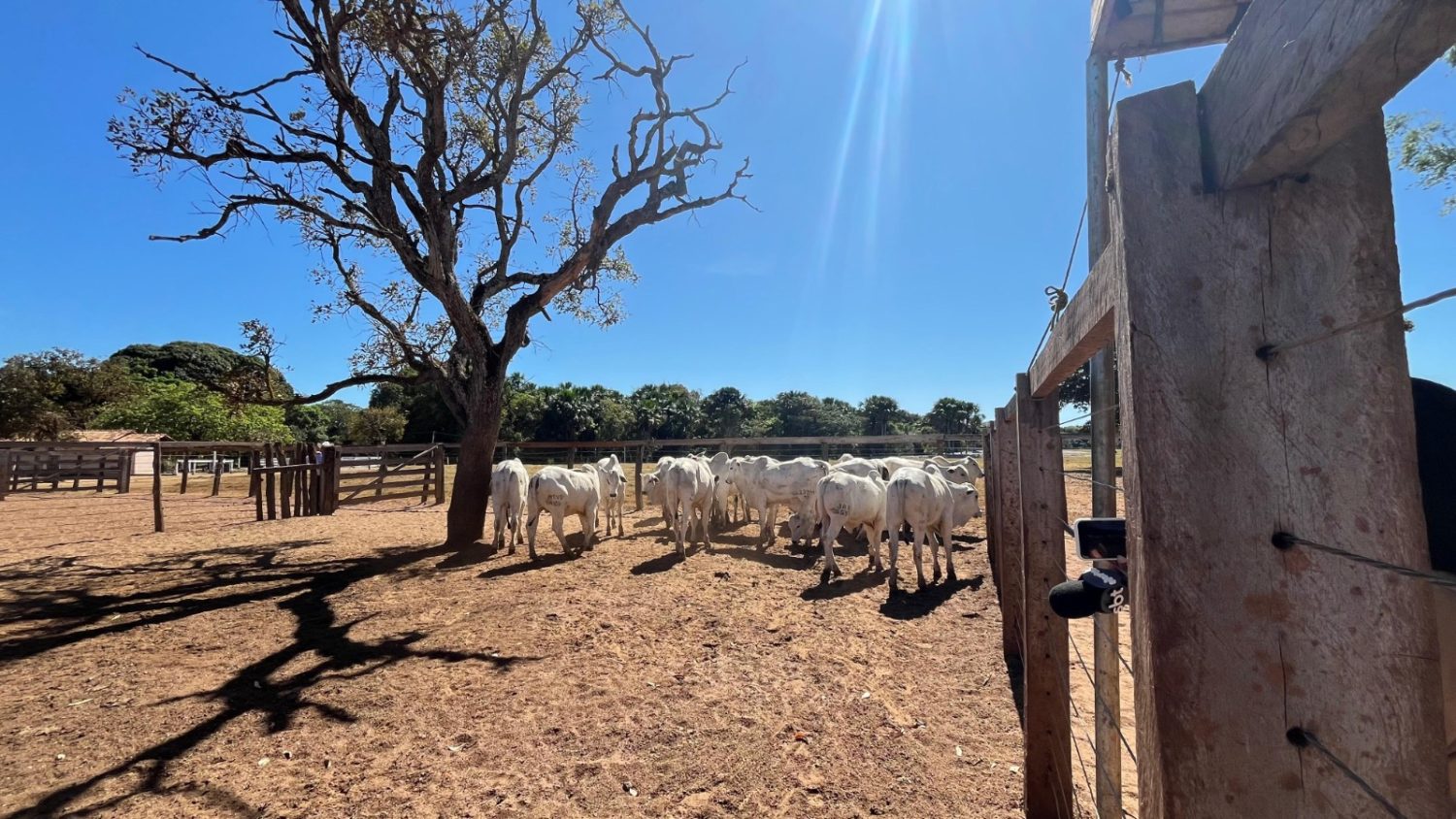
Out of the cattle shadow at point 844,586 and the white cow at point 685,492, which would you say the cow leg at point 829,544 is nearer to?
the cattle shadow at point 844,586

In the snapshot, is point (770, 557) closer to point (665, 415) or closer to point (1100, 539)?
point (1100, 539)

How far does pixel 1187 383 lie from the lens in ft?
3.36

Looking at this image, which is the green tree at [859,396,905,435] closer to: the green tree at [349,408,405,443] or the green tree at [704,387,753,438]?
the green tree at [704,387,753,438]

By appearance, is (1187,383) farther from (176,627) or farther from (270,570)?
(270,570)

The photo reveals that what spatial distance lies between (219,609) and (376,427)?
43895mm

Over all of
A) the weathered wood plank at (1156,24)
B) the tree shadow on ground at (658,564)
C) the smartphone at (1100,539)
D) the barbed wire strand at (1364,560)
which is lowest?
the tree shadow on ground at (658,564)

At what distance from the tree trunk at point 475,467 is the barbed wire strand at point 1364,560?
10515 mm

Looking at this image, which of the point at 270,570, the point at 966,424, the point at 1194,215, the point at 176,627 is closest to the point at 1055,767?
the point at 1194,215

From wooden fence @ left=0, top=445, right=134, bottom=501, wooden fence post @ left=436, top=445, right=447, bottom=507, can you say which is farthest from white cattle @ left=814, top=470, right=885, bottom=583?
wooden fence @ left=0, top=445, right=134, bottom=501

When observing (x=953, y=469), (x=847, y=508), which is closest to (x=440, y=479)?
(x=847, y=508)

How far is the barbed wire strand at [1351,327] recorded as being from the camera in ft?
2.58

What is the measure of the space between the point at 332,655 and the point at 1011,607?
626 centimetres

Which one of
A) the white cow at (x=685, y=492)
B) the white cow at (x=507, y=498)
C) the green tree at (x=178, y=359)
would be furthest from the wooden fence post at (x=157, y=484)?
the green tree at (x=178, y=359)

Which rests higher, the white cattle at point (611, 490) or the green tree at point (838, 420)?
the green tree at point (838, 420)
